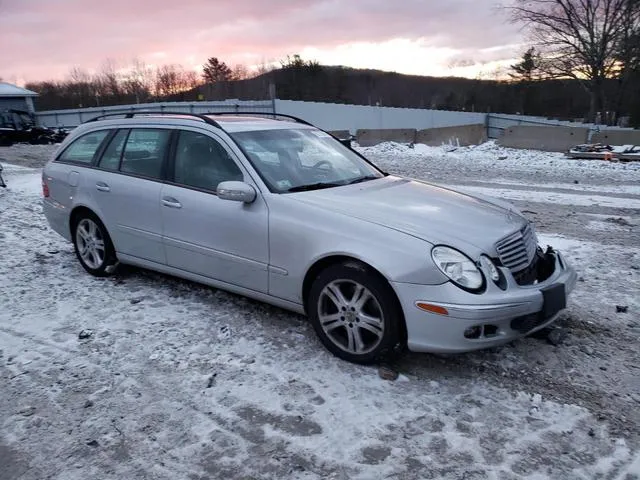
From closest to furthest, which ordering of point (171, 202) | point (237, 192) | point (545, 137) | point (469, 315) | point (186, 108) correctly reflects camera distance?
point (469, 315) < point (237, 192) < point (171, 202) < point (545, 137) < point (186, 108)

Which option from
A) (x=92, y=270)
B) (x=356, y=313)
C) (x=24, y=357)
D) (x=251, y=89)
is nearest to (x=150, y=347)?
(x=24, y=357)

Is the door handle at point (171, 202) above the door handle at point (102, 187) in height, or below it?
below

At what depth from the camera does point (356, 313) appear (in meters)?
3.44

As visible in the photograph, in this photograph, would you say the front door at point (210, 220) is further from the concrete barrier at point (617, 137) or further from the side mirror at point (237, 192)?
the concrete barrier at point (617, 137)

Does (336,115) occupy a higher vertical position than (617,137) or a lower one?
higher

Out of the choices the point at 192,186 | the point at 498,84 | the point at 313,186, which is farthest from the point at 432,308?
the point at 498,84

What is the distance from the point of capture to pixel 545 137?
17.3 meters

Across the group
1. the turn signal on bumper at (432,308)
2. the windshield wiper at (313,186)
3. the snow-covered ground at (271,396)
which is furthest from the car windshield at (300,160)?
the turn signal on bumper at (432,308)

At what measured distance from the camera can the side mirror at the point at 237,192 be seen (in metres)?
3.82

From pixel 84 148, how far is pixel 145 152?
110cm

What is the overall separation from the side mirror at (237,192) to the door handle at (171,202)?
0.65 metres

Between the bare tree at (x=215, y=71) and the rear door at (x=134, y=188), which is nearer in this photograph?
the rear door at (x=134, y=188)

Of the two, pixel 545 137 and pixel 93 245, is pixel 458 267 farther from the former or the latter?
pixel 545 137

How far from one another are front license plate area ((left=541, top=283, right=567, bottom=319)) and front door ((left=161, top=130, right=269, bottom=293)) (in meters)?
1.93
